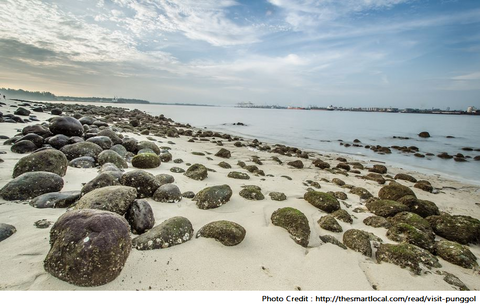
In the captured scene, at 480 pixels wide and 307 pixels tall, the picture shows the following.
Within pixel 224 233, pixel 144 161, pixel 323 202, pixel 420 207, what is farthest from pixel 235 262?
pixel 420 207

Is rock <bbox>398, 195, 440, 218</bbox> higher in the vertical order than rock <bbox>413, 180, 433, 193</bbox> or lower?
higher

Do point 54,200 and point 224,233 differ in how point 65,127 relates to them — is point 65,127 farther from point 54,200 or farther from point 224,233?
point 224,233

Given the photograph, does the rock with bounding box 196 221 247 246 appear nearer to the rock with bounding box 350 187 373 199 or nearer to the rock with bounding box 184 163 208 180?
the rock with bounding box 184 163 208 180

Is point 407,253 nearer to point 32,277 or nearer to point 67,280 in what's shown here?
point 67,280

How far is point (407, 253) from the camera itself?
111 inches

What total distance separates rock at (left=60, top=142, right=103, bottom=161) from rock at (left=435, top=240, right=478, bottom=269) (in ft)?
23.5

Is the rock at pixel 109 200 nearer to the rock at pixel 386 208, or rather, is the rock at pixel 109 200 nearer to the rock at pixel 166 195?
the rock at pixel 166 195

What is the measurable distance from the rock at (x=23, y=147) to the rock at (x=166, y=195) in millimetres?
4818

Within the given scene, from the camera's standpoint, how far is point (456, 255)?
3.08 m

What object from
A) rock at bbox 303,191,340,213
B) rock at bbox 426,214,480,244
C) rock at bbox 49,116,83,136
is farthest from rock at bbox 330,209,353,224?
rock at bbox 49,116,83,136

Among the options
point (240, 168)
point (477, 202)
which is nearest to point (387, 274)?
point (240, 168)

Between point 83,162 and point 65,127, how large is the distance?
2.97 m

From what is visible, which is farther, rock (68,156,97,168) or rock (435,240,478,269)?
rock (68,156,97,168)

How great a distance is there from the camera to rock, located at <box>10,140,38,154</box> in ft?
18.6
